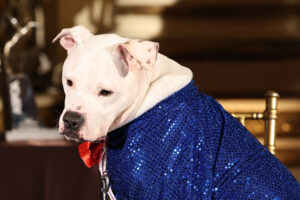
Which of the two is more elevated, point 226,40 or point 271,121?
point 226,40

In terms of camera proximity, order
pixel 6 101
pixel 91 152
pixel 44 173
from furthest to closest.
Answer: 1. pixel 6 101
2. pixel 44 173
3. pixel 91 152

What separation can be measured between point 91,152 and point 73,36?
0.29m

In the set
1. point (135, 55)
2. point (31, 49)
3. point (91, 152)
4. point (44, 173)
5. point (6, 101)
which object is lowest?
point (44, 173)

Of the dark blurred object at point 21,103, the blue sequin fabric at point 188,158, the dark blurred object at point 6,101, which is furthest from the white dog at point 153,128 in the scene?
the dark blurred object at point 21,103

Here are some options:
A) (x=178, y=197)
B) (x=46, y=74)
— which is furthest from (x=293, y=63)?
(x=178, y=197)

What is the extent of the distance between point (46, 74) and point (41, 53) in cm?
17

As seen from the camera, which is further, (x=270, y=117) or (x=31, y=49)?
(x=31, y=49)

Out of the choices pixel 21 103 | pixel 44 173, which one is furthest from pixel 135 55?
pixel 21 103

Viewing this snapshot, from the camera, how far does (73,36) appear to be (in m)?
1.04

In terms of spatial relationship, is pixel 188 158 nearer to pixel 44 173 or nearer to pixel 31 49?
pixel 44 173

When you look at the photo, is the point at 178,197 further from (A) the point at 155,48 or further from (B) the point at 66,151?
(B) the point at 66,151

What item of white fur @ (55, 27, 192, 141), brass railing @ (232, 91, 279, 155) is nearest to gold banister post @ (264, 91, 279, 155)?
brass railing @ (232, 91, 279, 155)

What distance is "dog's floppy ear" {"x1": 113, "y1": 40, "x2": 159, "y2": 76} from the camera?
37.2 inches

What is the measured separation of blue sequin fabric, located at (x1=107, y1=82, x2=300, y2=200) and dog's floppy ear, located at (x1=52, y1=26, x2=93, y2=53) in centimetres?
22
